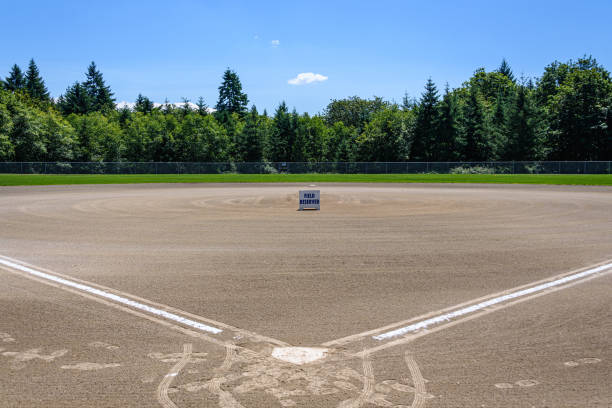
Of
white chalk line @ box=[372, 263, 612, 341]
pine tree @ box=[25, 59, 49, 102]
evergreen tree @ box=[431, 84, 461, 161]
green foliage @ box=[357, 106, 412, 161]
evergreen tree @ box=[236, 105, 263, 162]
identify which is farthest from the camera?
pine tree @ box=[25, 59, 49, 102]

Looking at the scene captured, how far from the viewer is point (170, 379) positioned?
3852mm

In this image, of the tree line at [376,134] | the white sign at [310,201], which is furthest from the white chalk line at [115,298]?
the tree line at [376,134]

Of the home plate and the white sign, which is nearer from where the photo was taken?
the home plate

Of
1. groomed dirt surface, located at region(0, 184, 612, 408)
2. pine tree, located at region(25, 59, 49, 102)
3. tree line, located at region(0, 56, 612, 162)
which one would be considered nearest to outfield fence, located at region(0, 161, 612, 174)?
tree line, located at region(0, 56, 612, 162)

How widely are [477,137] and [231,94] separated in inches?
2758

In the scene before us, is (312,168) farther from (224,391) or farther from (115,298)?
(224,391)

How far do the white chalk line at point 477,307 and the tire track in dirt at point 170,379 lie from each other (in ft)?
6.02

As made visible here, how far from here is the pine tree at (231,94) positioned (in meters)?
119

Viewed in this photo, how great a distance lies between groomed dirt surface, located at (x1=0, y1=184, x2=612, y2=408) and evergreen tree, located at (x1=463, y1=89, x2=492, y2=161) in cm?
6018

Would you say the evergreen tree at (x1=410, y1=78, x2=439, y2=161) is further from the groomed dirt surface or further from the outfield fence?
the groomed dirt surface

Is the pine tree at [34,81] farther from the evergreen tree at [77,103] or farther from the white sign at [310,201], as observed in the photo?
the white sign at [310,201]

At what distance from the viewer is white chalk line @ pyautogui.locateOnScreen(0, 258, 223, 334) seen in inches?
203

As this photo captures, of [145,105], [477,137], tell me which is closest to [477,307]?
[477,137]

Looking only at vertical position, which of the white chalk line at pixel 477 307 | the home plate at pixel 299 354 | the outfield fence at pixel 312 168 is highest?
the outfield fence at pixel 312 168
